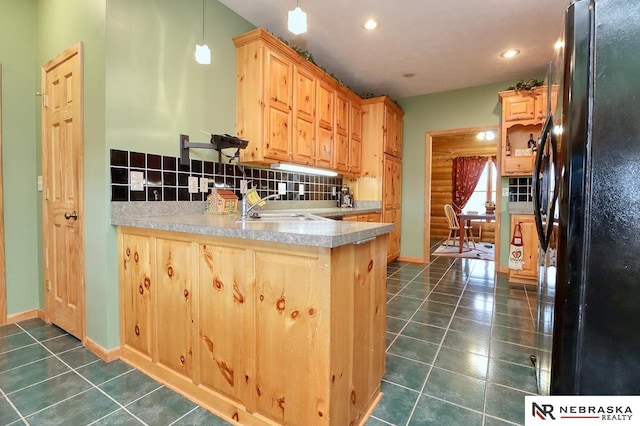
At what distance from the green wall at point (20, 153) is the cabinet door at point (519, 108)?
16.7ft

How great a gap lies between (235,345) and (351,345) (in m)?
0.54

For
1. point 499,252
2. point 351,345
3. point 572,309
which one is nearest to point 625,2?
point 572,309

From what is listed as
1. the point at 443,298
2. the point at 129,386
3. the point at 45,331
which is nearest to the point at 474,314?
the point at 443,298

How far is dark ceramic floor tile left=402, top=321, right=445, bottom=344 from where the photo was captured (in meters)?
2.27

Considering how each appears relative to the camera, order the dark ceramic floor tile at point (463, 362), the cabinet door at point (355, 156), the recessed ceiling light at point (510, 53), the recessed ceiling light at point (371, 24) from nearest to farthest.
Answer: the dark ceramic floor tile at point (463, 362) → the recessed ceiling light at point (371, 24) → the recessed ceiling light at point (510, 53) → the cabinet door at point (355, 156)

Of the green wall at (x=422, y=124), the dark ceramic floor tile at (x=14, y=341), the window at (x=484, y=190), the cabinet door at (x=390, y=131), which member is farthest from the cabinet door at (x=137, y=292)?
the window at (x=484, y=190)

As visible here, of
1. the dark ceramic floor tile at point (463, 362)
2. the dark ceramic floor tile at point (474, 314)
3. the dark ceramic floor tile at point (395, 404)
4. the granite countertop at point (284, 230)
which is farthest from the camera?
the dark ceramic floor tile at point (474, 314)

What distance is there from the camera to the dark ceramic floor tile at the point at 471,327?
2359 mm

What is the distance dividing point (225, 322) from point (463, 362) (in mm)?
1543

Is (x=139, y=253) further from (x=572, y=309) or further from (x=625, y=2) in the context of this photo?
(x=625, y=2)

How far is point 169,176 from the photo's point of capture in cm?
221

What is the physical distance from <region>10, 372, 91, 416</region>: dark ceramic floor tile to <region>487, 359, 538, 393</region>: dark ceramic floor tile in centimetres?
234

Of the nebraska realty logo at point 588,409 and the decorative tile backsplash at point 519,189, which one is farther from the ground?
the decorative tile backsplash at point 519,189

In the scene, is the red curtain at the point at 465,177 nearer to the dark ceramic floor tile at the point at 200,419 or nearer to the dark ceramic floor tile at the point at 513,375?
the dark ceramic floor tile at the point at 513,375
